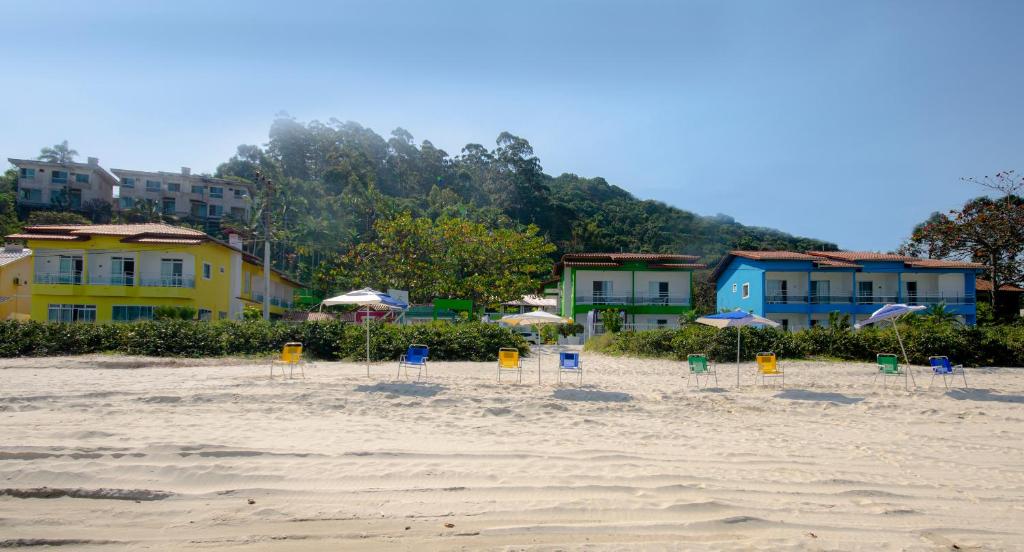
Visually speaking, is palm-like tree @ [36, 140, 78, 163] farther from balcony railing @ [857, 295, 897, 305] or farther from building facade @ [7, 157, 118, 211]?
balcony railing @ [857, 295, 897, 305]

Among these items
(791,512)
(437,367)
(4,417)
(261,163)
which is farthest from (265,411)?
(261,163)

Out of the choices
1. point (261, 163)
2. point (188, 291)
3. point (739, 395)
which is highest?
point (261, 163)

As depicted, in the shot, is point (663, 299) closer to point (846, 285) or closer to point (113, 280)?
point (846, 285)

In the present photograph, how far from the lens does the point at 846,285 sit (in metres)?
38.3

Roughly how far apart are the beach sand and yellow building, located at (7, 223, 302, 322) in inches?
934

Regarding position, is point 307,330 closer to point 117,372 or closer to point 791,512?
point 117,372

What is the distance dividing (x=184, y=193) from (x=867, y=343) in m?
65.0

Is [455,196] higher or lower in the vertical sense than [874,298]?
higher

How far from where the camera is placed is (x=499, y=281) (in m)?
36.8

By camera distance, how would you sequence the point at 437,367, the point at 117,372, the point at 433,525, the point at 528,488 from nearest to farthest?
the point at 433,525 < the point at 528,488 < the point at 117,372 < the point at 437,367

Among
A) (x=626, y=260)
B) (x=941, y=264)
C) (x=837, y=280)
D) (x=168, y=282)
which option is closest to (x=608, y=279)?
(x=626, y=260)

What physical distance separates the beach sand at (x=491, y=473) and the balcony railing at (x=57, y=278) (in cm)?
2537

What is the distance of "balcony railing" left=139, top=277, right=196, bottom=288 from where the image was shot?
32.1 m

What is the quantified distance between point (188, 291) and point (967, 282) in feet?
152
